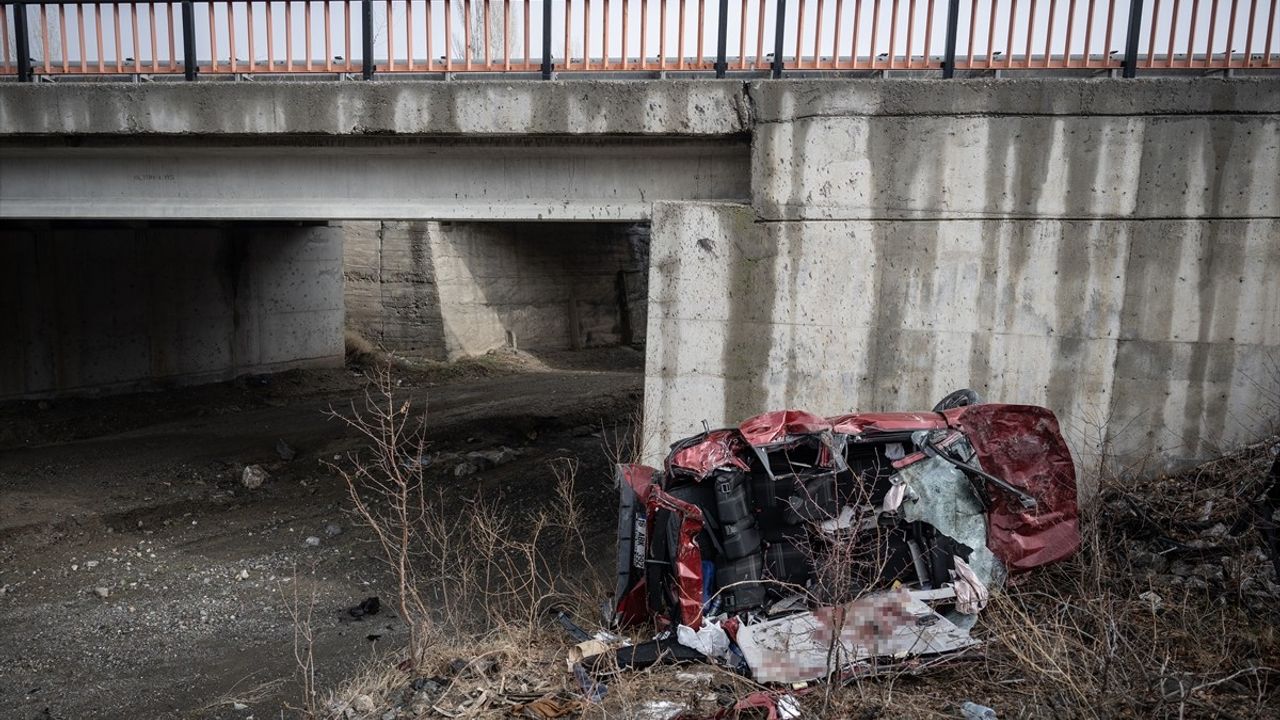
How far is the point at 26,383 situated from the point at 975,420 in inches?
453

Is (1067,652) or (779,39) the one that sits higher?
(779,39)

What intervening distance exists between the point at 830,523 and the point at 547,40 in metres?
4.29

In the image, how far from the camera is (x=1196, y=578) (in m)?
5.70

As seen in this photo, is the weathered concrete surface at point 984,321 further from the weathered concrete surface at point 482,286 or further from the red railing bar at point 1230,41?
the weathered concrete surface at point 482,286

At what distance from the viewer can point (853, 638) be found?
16.9 ft

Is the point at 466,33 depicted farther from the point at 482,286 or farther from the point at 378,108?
the point at 482,286

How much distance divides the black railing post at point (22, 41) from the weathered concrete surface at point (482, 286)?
360 inches

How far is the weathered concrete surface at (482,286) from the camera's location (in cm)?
1739

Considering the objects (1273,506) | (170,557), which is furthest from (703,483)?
(170,557)

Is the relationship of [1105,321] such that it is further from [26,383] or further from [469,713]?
[26,383]

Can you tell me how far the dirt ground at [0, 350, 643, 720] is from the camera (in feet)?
19.8

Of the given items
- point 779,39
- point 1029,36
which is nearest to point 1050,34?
point 1029,36

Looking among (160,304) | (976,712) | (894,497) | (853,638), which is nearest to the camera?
(976,712)

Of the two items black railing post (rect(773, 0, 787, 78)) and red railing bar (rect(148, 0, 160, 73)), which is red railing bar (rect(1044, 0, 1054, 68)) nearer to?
black railing post (rect(773, 0, 787, 78))
